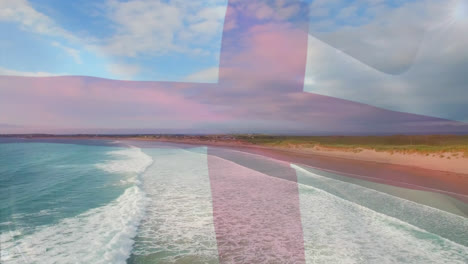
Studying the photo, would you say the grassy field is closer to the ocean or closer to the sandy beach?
the sandy beach

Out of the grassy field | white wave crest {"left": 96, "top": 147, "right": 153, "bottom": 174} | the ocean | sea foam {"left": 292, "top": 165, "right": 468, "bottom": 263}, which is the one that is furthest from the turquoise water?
the grassy field

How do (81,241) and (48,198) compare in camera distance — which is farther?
(48,198)

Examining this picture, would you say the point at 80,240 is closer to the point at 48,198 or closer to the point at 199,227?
the point at 199,227

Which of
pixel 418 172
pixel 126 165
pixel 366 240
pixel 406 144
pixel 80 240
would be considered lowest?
pixel 126 165

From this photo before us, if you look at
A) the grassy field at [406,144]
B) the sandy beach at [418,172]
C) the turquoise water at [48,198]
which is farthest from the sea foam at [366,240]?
the grassy field at [406,144]

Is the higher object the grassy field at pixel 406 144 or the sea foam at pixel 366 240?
the grassy field at pixel 406 144

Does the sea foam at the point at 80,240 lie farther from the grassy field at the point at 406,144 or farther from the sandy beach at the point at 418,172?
the grassy field at the point at 406,144

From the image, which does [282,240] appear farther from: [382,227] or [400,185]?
[400,185]

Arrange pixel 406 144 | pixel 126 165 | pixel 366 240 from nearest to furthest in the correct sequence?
1. pixel 366 240
2. pixel 126 165
3. pixel 406 144

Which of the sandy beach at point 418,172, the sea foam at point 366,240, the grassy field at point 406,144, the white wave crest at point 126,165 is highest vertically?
the grassy field at point 406,144

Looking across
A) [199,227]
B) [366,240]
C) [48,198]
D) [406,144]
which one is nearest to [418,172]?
[366,240]

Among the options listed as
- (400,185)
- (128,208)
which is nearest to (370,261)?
(128,208)

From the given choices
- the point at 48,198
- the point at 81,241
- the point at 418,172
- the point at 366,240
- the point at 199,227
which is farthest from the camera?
the point at 418,172
